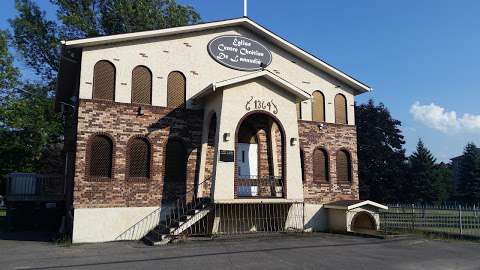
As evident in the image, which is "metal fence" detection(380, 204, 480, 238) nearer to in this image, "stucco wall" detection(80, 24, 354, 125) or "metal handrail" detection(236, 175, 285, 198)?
"metal handrail" detection(236, 175, 285, 198)

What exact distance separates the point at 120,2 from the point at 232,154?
21.2m

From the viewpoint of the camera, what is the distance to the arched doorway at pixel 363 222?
17159 millimetres

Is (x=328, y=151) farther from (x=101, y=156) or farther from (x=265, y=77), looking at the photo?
(x=101, y=156)

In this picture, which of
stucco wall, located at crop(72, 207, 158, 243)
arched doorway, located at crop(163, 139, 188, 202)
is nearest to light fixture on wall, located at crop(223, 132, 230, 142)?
arched doorway, located at crop(163, 139, 188, 202)

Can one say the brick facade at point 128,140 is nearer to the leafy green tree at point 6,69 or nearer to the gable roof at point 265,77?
the gable roof at point 265,77

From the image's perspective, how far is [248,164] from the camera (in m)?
17.3

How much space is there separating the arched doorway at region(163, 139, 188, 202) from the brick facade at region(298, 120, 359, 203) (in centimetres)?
536

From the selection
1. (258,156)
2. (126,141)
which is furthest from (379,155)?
(126,141)

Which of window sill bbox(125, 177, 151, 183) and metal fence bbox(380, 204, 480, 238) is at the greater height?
window sill bbox(125, 177, 151, 183)

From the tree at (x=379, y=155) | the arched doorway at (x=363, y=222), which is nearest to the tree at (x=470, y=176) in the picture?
the tree at (x=379, y=155)

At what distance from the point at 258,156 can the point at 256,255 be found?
6.77 metres

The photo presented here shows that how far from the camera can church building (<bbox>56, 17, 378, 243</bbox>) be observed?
1462cm

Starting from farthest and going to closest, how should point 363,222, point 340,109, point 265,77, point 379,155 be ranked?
point 379,155, point 340,109, point 363,222, point 265,77

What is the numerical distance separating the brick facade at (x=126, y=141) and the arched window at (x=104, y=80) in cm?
35
